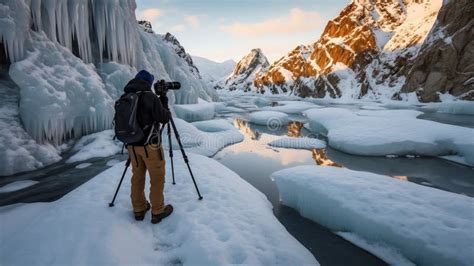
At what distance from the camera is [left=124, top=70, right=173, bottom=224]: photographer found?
3631mm

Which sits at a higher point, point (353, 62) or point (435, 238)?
point (353, 62)

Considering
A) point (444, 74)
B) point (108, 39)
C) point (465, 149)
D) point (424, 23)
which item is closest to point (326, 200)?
point (465, 149)

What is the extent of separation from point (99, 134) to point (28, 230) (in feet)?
28.5

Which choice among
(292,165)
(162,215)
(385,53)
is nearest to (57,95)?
(162,215)

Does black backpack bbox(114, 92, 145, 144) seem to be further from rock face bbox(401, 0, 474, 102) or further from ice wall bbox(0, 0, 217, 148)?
rock face bbox(401, 0, 474, 102)

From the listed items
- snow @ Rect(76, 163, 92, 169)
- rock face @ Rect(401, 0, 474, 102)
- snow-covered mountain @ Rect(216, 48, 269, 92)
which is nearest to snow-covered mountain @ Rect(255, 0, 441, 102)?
rock face @ Rect(401, 0, 474, 102)

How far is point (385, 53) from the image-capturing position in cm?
5497

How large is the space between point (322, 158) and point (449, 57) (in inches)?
1462

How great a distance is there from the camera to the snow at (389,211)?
3.93m

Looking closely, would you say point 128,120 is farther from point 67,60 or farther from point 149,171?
point 67,60

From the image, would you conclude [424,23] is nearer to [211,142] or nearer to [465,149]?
[465,149]

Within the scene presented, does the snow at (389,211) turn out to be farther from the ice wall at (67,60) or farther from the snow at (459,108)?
the snow at (459,108)

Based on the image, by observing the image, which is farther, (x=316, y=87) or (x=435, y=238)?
(x=316, y=87)

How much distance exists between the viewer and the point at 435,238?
3980mm
